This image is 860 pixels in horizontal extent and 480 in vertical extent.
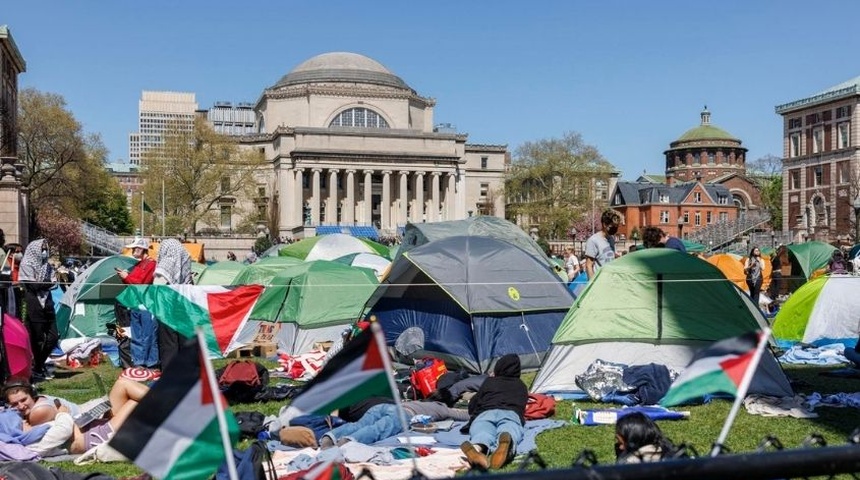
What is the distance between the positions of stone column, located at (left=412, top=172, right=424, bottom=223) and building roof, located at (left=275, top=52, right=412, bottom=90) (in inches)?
538

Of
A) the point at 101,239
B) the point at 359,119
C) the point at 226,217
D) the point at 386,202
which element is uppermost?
the point at 359,119

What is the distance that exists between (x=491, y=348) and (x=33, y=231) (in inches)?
1139

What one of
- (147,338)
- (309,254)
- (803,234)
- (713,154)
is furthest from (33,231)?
(713,154)

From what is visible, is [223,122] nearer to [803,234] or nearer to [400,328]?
[803,234]

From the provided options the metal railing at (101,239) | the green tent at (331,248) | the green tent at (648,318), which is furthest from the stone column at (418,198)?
the green tent at (648,318)

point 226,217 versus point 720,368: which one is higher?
point 226,217

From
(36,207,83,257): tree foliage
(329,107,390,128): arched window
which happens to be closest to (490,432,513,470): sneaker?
(36,207,83,257): tree foliage

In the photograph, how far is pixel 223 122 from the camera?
Result: 144500 mm

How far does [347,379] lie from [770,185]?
329 ft

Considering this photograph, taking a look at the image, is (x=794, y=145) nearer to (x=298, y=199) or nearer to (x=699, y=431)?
(x=298, y=199)

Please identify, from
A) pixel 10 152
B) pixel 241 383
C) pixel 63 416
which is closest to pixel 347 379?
pixel 63 416

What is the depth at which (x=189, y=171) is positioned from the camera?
68625mm

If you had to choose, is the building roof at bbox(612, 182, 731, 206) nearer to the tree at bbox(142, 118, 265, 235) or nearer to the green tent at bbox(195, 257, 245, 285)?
the tree at bbox(142, 118, 265, 235)

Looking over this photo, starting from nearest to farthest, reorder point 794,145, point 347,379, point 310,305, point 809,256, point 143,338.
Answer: point 347,379 < point 143,338 < point 310,305 < point 809,256 < point 794,145
